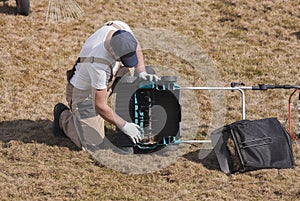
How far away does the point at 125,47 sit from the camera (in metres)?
5.35

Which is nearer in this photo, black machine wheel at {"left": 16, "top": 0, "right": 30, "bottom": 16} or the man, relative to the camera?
the man

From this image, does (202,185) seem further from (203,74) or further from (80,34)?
(80,34)

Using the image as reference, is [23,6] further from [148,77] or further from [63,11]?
[148,77]

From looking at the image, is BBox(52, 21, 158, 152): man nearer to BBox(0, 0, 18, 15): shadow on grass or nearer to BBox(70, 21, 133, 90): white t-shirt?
BBox(70, 21, 133, 90): white t-shirt

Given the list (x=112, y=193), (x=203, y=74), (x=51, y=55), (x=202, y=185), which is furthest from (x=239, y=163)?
(x=51, y=55)

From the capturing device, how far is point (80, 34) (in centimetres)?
865

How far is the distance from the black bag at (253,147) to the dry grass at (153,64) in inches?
3.7

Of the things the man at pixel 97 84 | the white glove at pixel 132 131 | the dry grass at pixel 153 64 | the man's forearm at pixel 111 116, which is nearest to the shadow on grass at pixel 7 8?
the dry grass at pixel 153 64

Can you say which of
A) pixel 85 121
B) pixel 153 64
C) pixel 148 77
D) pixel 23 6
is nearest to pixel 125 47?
pixel 148 77

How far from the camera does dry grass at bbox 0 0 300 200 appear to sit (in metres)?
5.26

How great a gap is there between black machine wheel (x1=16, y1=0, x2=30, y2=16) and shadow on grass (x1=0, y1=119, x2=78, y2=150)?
2.55 m

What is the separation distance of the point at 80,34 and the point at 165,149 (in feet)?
10.7

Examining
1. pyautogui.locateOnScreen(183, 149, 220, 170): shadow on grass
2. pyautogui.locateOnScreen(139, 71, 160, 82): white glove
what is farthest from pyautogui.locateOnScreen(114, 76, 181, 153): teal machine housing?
pyautogui.locateOnScreen(183, 149, 220, 170): shadow on grass

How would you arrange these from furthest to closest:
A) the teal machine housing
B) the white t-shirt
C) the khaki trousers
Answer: the khaki trousers, the teal machine housing, the white t-shirt
